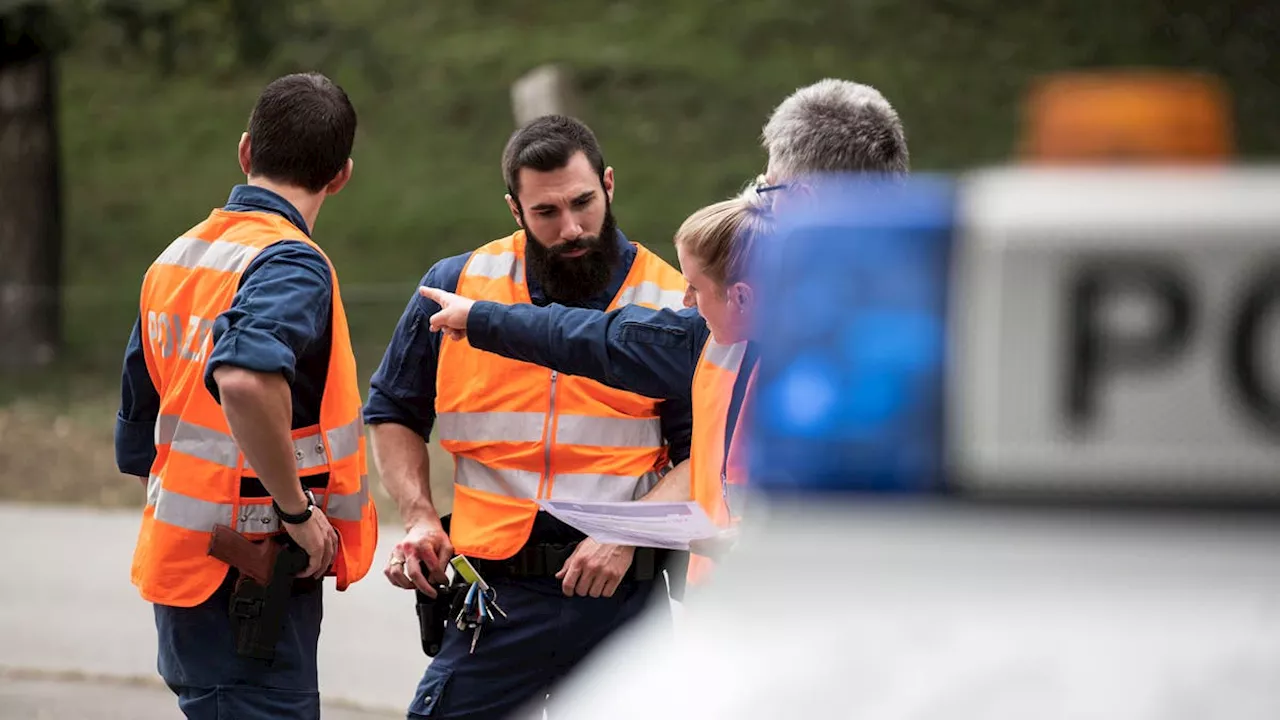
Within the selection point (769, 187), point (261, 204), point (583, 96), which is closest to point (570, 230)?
point (261, 204)

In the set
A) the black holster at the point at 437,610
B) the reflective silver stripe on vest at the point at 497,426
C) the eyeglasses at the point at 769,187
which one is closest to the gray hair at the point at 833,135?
the eyeglasses at the point at 769,187

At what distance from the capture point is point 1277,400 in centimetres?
98

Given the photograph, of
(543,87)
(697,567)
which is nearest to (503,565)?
(697,567)

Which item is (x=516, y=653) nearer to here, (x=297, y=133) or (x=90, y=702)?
(x=297, y=133)

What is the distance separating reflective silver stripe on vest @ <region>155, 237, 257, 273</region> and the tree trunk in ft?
40.6

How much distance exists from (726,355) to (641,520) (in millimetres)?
320

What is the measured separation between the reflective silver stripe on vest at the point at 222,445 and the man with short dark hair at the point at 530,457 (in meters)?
0.36

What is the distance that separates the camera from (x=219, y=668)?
3.45m

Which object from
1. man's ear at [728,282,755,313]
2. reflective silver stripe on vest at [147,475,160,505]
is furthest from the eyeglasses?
reflective silver stripe on vest at [147,475,160,505]

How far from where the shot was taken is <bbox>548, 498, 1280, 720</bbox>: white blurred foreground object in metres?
0.93

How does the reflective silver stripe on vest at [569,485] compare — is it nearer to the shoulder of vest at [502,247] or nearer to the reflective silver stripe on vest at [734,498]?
the shoulder of vest at [502,247]

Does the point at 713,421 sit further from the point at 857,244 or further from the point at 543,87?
the point at 543,87

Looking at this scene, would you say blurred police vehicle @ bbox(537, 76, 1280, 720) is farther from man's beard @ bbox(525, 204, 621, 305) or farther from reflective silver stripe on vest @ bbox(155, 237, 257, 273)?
man's beard @ bbox(525, 204, 621, 305)

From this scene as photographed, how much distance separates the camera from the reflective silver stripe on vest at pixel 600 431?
3875 millimetres
